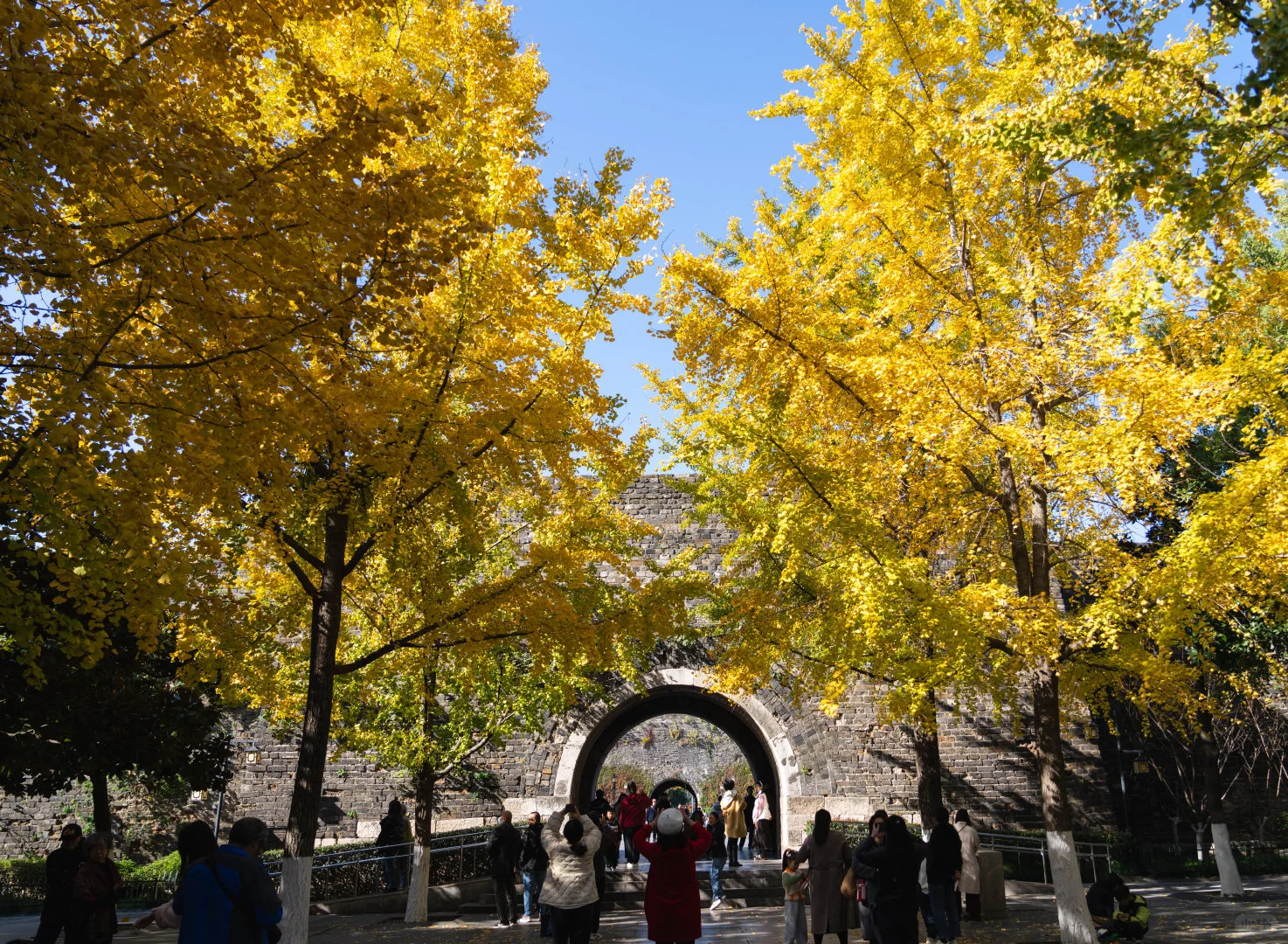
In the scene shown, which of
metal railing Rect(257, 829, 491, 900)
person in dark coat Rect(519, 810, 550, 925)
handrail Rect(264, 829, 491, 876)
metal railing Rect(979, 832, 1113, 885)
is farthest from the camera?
metal railing Rect(979, 832, 1113, 885)

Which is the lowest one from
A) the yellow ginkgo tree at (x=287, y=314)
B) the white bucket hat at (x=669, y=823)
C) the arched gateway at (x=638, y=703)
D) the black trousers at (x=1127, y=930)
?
the black trousers at (x=1127, y=930)

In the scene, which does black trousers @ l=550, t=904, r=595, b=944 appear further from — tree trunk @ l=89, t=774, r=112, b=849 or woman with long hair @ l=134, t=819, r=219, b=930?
Answer: tree trunk @ l=89, t=774, r=112, b=849

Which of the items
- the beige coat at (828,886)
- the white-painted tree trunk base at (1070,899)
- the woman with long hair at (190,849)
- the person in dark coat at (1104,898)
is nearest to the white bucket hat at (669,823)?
the beige coat at (828,886)

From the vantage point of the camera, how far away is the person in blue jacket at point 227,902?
3.67 metres

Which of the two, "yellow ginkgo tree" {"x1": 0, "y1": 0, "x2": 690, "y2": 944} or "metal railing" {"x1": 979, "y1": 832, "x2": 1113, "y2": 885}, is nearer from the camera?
"yellow ginkgo tree" {"x1": 0, "y1": 0, "x2": 690, "y2": 944}

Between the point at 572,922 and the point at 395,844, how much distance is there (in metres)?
7.89

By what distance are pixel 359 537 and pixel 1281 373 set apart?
24.2 ft

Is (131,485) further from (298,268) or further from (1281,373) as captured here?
(1281,373)

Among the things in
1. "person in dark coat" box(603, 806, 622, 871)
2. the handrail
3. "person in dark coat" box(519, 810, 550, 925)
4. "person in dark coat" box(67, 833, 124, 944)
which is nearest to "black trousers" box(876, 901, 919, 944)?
"person in dark coat" box(67, 833, 124, 944)

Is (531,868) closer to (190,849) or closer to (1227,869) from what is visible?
(190,849)

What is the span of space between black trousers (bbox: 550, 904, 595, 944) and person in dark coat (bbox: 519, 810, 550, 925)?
182 inches

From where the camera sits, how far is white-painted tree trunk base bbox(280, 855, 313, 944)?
6.80m

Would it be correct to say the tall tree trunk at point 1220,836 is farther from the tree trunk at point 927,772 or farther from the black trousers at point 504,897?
the black trousers at point 504,897

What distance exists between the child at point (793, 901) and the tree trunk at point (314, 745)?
3.91 metres
